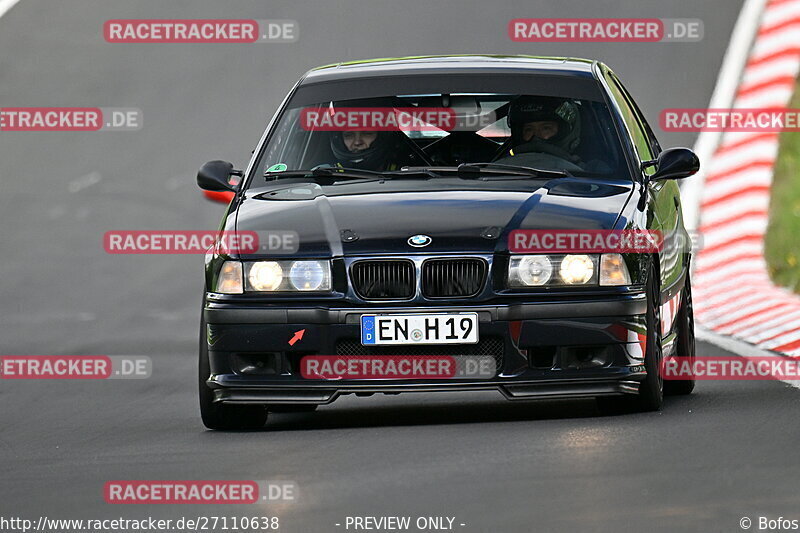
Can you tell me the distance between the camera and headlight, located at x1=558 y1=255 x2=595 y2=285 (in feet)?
26.5

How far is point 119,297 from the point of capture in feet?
53.0

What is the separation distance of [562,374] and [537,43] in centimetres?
1937

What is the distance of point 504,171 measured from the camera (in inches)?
354

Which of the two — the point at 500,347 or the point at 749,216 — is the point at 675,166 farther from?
the point at 749,216

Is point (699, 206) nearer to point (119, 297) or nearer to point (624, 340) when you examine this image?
point (119, 297)

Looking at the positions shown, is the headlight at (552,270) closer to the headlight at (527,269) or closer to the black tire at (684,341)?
the headlight at (527,269)

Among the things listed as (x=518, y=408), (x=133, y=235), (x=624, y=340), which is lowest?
(x=133, y=235)

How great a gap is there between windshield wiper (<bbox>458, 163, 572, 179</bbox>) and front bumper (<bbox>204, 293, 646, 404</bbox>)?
1065 mm

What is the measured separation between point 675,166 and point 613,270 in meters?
1.15

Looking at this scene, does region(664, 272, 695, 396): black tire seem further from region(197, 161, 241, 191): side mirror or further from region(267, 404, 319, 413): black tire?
region(197, 161, 241, 191): side mirror

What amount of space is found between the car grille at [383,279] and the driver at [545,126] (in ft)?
4.41

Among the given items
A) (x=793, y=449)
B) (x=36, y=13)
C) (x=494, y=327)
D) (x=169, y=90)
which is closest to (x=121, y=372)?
(x=494, y=327)

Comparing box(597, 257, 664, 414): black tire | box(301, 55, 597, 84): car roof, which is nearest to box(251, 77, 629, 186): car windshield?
box(301, 55, 597, 84): car roof

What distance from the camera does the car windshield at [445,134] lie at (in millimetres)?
9211
